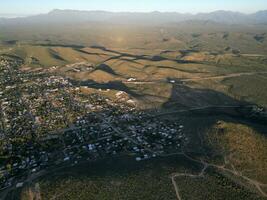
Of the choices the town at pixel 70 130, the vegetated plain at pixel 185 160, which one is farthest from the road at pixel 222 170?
the town at pixel 70 130

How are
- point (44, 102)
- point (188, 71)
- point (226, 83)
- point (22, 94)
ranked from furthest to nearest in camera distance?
point (188, 71) → point (226, 83) → point (22, 94) → point (44, 102)

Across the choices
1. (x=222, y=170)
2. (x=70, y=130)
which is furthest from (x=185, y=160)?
(x=70, y=130)

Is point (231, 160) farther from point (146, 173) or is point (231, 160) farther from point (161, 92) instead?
point (161, 92)

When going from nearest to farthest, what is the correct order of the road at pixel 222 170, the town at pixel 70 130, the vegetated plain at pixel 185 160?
1. the vegetated plain at pixel 185 160
2. the road at pixel 222 170
3. the town at pixel 70 130

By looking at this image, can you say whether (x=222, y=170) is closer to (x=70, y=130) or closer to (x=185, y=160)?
(x=185, y=160)

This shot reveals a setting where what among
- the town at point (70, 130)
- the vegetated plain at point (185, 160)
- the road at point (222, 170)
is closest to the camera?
the vegetated plain at point (185, 160)

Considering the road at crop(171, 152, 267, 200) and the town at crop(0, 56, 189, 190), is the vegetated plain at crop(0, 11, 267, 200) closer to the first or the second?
the road at crop(171, 152, 267, 200)

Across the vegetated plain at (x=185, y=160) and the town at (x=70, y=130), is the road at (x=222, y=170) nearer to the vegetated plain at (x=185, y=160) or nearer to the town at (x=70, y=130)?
the vegetated plain at (x=185, y=160)

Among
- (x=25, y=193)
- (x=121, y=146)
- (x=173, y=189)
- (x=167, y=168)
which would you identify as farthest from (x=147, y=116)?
(x=25, y=193)
